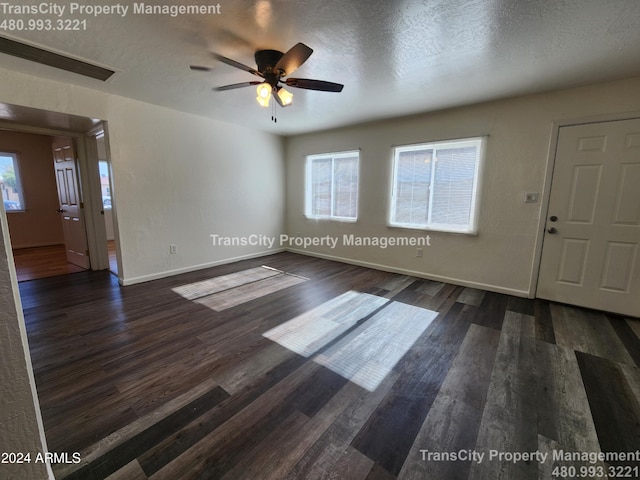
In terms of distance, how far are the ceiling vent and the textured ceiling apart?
4.9 inches

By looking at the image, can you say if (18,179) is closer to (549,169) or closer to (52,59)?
(52,59)

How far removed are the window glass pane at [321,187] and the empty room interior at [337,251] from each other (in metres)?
0.06

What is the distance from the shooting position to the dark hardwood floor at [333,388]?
1.33 metres

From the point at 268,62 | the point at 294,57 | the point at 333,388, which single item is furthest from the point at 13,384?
the point at 268,62

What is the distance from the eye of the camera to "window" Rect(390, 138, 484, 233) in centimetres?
364

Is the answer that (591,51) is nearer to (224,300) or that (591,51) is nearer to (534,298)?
(534,298)

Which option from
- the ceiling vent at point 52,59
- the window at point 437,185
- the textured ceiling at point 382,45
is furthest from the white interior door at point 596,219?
the ceiling vent at point 52,59

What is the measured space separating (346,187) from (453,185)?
1.84 meters

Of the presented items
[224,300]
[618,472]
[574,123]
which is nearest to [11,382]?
[224,300]

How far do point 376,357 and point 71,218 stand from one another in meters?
5.36

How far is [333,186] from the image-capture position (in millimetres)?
5113

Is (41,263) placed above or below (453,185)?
below

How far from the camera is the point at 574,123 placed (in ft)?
9.66

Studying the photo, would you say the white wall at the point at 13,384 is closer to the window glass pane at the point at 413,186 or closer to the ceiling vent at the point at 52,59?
the ceiling vent at the point at 52,59
